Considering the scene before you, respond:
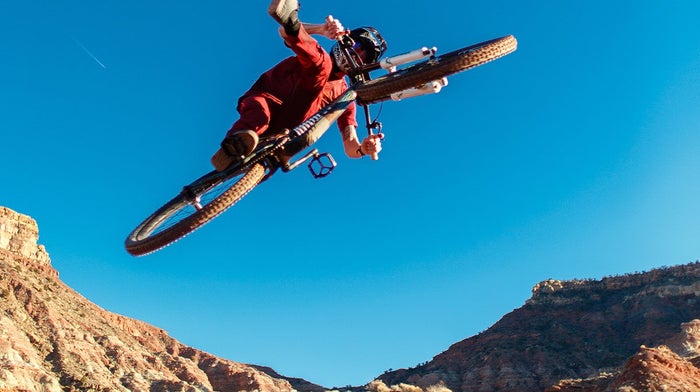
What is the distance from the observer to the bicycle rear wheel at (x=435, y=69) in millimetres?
8836

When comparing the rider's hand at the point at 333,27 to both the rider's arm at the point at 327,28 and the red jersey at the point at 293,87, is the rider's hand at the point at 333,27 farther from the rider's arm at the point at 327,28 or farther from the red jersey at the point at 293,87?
the red jersey at the point at 293,87

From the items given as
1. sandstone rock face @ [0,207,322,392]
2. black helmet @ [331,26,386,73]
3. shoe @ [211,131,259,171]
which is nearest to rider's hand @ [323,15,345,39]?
black helmet @ [331,26,386,73]

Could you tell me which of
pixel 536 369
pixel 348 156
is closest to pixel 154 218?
pixel 348 156

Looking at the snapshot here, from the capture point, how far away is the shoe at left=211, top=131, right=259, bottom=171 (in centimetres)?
823

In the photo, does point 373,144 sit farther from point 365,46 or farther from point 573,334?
point 573,334

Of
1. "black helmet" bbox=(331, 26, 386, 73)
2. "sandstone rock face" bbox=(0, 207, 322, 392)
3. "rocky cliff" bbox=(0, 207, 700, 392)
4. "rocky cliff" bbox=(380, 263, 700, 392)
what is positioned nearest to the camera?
"black helmet" bbox=(331, 26, 386, 73)

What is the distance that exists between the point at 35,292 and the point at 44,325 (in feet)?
18.3

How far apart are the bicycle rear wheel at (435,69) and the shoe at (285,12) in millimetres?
1627

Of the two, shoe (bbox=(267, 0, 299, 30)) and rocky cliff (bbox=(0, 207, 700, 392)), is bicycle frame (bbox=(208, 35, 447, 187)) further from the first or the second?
rocky cliff (bbox=(0, 207, 700, 392))

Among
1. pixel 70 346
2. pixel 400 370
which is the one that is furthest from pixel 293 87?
pixel 400 370

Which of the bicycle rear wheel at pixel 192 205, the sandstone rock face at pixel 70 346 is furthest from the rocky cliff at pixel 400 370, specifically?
the bicycle rear wheel at pixel 192 205

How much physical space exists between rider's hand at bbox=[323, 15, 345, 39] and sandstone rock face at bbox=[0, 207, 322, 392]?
32.7 metres

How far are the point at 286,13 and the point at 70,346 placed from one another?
50.5 metres

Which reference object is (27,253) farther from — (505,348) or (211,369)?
(505,348)
